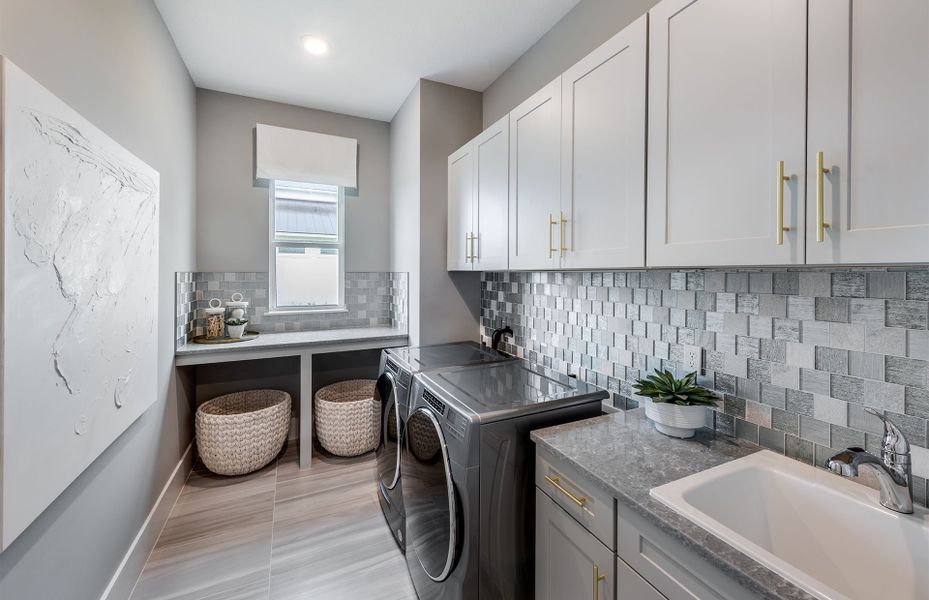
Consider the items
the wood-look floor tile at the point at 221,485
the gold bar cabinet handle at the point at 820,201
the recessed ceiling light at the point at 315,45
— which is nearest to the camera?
the gold bar cabinet handle at the point at 820,201

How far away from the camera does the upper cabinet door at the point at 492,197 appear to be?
6.31ft

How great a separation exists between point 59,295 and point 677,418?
1.90m

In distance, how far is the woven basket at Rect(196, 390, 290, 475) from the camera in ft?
8.10

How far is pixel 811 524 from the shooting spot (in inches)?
38.0

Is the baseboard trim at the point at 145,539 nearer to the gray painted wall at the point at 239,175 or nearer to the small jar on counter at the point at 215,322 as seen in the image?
the small jar on counter at the point at 215,322

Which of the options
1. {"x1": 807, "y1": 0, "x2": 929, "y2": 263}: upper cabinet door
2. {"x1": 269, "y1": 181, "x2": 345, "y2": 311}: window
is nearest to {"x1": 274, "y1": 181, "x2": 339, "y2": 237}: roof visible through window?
{"x1": 269, "y1": 181, "x2": 345, "y2": 311}: window

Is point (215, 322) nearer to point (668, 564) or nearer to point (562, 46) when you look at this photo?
point (562, 46)

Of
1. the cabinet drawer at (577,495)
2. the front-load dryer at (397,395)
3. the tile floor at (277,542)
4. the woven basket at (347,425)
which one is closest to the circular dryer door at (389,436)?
the front-load dryer at (397,395)

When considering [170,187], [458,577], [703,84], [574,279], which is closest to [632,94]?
[703,84]

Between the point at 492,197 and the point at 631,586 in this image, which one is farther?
the point at 492,197

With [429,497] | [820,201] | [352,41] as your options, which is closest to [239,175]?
[352,41]

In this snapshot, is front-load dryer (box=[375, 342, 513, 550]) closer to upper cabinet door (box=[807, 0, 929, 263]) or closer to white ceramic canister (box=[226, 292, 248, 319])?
white ceramic canister (box=[226, 292, 248, 319])

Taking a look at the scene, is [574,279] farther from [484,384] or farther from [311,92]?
[311,92]

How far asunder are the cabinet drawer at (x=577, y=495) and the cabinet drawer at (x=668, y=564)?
0.04 metres
